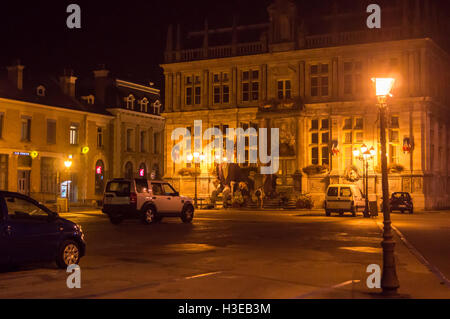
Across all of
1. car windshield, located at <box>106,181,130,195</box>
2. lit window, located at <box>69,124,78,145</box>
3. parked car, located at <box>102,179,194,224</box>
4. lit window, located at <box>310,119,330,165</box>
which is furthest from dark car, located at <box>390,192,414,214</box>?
lit window, located at <box>69,124,78,145</box>

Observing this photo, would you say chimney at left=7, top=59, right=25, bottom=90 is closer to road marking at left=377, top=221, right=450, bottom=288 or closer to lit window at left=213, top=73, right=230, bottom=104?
lit window at left=213, top=73, right=230, bottom=104

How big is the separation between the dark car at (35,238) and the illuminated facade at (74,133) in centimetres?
3450

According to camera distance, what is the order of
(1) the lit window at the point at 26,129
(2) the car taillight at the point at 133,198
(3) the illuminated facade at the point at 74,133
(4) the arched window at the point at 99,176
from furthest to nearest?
(4) the arched window at the point at 99,176, (1) the lit window at the point at 26,129, (3) the illuminated facade at the point at 74,133, (2) the car taillight at the point at 133,198

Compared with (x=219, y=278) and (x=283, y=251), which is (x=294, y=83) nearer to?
(x=283, y=251)

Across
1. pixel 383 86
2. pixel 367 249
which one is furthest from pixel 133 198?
pixel 383 86

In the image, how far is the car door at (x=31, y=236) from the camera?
468 inches

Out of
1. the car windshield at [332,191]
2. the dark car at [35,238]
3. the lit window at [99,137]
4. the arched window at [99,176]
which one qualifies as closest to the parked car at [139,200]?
the car windshield at [332,191]

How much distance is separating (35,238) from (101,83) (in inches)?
2159

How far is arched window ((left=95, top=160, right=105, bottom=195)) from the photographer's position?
203 ft

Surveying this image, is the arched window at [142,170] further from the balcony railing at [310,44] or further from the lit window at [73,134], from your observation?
the balcony railing at [310,44]

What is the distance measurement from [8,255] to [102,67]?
56055 millimetres

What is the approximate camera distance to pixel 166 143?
56.9 metres

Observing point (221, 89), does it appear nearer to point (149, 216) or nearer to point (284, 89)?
point (284, 89)

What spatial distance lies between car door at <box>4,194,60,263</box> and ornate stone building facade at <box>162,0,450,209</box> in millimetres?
37435
